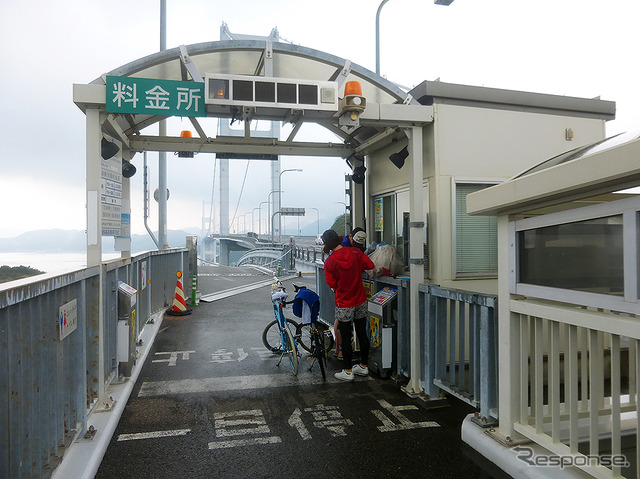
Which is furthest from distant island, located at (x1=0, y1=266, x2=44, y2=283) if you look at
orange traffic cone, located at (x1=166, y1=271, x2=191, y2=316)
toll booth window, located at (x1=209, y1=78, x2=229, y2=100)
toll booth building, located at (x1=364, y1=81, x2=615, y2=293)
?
orange traffic cone, located at (x1=166, y1=271, x2=191, y2=316)

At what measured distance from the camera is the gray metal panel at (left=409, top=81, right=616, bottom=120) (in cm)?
522

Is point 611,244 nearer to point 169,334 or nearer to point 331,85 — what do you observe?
point 331,85

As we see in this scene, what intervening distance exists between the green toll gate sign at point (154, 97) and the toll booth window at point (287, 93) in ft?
2.56

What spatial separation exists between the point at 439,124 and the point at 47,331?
14.3 ft

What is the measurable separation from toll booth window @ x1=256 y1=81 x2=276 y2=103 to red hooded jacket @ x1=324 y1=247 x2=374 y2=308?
197 centimetres

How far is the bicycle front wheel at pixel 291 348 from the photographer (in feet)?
18.4

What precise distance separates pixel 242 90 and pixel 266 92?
0.78 feet

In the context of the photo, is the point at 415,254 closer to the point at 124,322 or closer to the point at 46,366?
the point at 124,322

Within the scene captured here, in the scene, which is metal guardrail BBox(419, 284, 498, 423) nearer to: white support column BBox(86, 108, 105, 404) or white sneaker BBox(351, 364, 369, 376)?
white sneaker BBox(351, 364, 369, 376)

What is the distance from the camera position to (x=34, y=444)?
98.7 inches

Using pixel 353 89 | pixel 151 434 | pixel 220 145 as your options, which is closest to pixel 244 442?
pixel 151 434

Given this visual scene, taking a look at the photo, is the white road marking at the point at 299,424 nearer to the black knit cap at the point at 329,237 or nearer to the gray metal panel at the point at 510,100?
the black knit cap at the point at 329,237

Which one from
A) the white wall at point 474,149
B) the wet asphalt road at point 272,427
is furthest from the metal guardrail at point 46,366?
the white wall at point 474,149

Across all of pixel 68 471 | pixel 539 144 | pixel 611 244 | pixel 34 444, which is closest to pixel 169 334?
pixel 68 471
